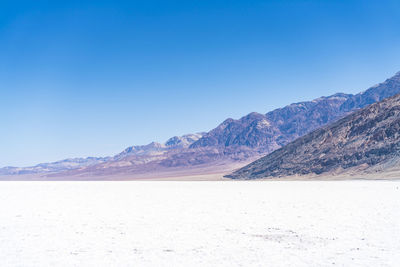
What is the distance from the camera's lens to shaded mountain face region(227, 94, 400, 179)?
56.2 metres

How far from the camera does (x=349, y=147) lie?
6303 centimetres

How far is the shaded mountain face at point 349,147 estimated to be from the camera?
5616cm
